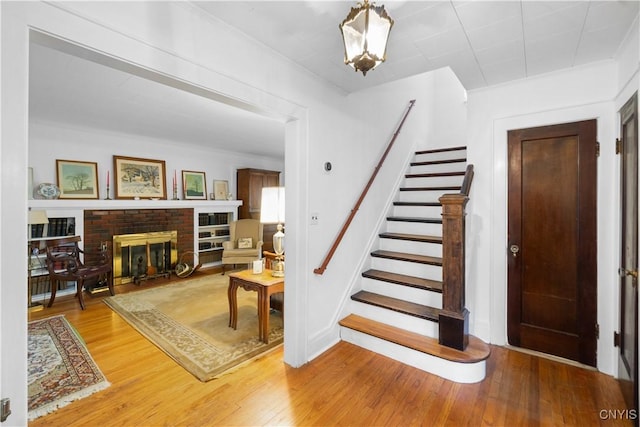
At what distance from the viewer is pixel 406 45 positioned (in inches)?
78.4

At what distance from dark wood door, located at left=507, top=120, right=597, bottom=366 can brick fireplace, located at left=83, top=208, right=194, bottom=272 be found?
5.31m

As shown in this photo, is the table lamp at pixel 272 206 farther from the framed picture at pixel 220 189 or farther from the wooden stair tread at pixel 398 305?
the framed picture at pixel 220 189

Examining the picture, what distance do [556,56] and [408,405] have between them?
8.93ft

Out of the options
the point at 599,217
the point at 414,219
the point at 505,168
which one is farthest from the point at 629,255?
the point at 414,219

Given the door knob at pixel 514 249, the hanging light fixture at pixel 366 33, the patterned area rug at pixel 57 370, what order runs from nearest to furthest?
the hanging light fixture at pixel 366 33
the patterned area rug at pixel 57 370
the door knob at pixel 514 249

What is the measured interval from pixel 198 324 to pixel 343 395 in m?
1.94

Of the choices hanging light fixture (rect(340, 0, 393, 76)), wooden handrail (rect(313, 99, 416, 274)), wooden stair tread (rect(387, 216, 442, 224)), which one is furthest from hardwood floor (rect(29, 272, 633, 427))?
hanging light fixture (rect(340, 0, 393, 76))

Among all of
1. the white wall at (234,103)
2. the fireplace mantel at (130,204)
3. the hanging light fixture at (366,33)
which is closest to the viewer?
the white wall at (234,103)

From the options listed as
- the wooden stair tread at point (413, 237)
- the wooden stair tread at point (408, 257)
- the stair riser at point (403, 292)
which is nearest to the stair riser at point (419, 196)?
the wooden stair tread at point (413, 237)

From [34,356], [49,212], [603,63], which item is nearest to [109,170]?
[49,212]

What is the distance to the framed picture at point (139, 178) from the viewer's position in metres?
4.84

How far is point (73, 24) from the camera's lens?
48.5 inches

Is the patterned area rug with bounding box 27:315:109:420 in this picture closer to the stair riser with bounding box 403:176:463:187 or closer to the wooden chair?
the wooden chair

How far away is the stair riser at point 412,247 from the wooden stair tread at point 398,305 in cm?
61
